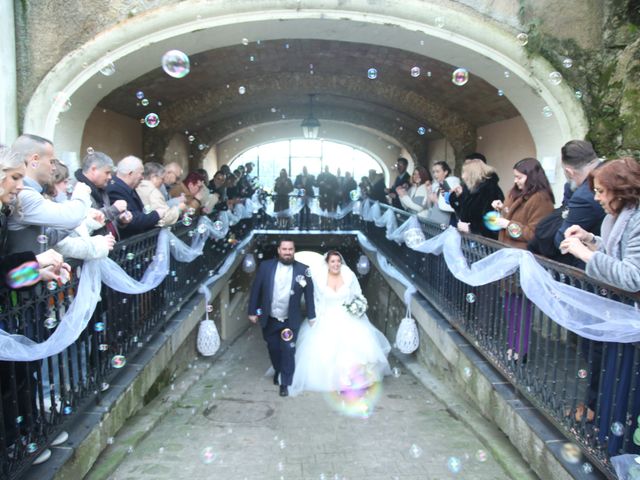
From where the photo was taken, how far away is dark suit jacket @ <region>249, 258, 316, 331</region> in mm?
6278

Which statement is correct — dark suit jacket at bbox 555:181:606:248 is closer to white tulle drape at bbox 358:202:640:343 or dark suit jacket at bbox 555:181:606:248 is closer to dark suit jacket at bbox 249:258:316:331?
white tulle drape at bbox 358:202:640:343

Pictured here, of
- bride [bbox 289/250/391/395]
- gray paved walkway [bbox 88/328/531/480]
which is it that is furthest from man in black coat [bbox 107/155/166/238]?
bride [bbox 289/250/391/395]

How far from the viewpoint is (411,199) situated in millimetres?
7918

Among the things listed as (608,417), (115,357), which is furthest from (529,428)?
(115,357)

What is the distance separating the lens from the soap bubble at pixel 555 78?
21.7 ft

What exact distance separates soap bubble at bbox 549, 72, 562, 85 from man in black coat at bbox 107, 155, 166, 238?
17.1 feet

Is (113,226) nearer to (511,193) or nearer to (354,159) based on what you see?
(511,193)

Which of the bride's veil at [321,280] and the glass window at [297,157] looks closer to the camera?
the bride's veil at [321,280]

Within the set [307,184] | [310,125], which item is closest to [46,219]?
[310,125]

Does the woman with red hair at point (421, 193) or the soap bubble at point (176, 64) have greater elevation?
the soap bubble at point (176, 64)

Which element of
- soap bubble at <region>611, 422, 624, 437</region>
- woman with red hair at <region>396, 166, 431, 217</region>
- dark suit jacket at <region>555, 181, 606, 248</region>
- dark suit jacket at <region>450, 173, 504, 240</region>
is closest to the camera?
soap bubble at <region>611, 422, 624, 437</region>

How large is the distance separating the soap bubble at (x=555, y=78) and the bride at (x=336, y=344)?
11.9 feet

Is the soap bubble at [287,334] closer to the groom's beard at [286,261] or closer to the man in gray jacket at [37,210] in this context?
the groom's beard at [286,261]

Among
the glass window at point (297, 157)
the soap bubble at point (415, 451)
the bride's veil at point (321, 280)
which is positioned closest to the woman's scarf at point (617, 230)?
the soap bubble at point (415, 451)
